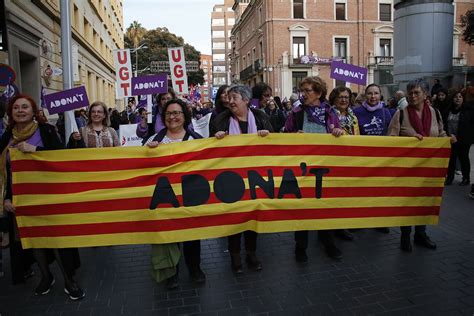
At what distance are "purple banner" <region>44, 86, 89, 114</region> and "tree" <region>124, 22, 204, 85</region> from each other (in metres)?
56.2

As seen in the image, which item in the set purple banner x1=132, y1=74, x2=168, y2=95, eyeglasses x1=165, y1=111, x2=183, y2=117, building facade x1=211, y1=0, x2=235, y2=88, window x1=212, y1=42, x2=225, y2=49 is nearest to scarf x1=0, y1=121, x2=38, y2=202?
eyeglasses x1=165, y1=111, x2=183, y2=117

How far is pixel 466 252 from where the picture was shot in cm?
474

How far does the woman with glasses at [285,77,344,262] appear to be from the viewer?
461cm

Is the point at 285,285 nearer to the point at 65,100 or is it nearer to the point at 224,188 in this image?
the point at 224,188

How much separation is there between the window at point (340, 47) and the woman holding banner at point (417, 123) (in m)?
41.8

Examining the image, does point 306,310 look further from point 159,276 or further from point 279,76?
point 279,76

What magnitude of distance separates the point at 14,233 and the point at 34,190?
1.72ft

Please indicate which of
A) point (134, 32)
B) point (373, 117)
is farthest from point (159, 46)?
point (373, 117)

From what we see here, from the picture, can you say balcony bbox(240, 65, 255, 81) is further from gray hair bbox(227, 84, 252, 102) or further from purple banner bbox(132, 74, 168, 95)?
gray hair bbox(227, 84, 252, 102)

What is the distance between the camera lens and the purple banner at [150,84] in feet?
23.4

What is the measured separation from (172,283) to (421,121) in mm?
3341

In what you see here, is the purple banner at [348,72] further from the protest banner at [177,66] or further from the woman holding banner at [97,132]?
the protest banner at [177,66]

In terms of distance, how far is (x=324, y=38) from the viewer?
44.2m

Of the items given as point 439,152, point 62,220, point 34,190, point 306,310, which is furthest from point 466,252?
point 34,190
